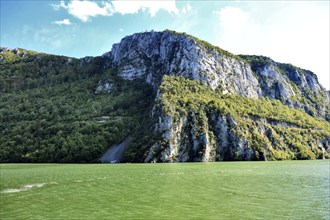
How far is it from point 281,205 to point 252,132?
515 ft

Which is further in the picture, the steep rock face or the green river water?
the steep rock face

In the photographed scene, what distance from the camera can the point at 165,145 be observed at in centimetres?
15800

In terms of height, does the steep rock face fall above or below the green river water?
above

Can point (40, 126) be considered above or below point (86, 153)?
above

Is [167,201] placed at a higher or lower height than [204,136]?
lower

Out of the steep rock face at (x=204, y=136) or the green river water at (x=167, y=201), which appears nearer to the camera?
the green river water at (x=167, y=201)

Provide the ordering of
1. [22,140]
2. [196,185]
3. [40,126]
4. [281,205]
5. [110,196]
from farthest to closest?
[40,126] → [22,140] → [196,185] → [110,196] → [281,205]

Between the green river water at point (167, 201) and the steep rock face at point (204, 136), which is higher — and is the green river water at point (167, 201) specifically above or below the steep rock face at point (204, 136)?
below

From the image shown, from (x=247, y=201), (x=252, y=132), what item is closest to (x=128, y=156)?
(x=252, y=132)

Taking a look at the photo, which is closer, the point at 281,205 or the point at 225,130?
the point at 281,205

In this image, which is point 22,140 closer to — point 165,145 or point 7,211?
point 165,145

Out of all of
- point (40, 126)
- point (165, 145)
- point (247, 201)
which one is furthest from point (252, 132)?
point (247, 201)

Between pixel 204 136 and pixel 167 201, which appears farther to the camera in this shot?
pixel 204 136

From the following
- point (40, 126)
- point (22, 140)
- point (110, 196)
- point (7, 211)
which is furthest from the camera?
point (40, 126)
